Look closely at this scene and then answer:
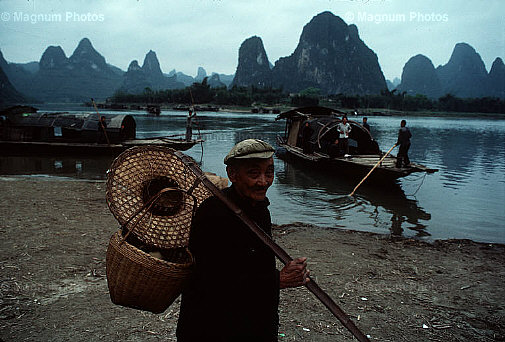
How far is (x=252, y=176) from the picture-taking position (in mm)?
1607

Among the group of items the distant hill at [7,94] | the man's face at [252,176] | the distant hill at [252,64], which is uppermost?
the distant hill at [252,64]

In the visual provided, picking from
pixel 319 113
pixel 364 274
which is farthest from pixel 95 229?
pixel 319 113

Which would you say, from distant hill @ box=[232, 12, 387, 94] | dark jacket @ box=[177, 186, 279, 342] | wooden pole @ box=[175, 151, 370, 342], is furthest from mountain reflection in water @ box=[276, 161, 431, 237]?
distant hill @ box=[232, 12, 387, 94]

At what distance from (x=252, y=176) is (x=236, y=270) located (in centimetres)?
44

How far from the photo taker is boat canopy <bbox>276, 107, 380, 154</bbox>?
15227mm

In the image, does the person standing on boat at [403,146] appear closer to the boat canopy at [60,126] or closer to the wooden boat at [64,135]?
the wooden boat at [64,135]

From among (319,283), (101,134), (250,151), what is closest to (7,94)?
(101,134)

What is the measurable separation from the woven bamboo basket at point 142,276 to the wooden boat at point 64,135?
14.5m

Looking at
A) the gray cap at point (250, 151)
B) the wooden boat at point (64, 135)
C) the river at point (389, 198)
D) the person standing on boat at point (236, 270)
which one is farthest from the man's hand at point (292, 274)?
the wooden boat at point (64, 135)

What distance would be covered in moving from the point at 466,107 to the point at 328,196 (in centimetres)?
10738

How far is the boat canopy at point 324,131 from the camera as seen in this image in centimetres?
1523

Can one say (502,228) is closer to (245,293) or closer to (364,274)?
(364,274)

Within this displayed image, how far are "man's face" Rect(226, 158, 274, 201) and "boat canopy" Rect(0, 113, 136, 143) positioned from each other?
16.3 metres

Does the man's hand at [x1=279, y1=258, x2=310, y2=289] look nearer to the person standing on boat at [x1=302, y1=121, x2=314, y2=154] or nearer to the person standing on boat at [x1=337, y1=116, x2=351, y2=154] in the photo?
the person standing on boat at [x1=337, y1=116, x2=351, y2=154]
